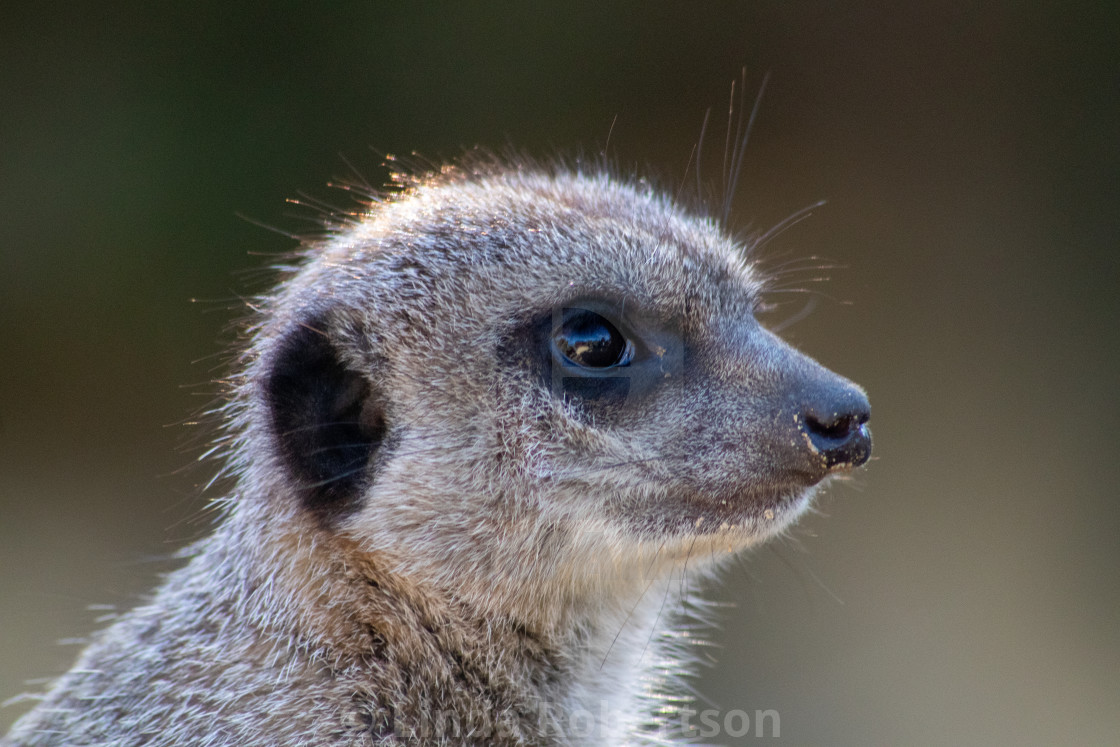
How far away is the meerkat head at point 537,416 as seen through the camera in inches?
101

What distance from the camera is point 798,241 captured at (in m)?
6.96

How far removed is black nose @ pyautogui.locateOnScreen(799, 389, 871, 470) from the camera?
8.39 ft

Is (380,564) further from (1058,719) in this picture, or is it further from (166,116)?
(1058,719)

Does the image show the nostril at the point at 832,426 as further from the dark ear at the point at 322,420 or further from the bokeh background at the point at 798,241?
the bokeh background at the point at 798,241

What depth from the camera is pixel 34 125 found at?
6309mm

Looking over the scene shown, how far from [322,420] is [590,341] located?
2.56 ft

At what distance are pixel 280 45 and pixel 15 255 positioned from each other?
7.24 ft

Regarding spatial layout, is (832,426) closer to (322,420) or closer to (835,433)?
(835,433)

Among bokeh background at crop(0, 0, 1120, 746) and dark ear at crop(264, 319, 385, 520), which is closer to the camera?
dark ear at crop(264, 319, 385, 520)

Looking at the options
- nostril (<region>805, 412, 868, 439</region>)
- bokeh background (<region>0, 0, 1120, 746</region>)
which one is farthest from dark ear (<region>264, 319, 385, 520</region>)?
bokeh background (<region>0, 0, 1120, 746</region>)

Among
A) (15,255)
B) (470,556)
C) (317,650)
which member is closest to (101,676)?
(317,650)

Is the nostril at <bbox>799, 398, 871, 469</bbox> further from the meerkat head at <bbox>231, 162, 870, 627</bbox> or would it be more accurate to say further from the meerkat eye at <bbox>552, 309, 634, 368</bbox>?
the meerkat eye at <bbox>552, 309, 634, 368</bbox>

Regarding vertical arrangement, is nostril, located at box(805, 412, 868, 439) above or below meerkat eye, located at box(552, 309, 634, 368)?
below

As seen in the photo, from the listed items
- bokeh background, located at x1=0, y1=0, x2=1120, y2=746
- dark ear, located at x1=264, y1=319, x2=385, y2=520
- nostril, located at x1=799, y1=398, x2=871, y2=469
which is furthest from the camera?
bokeh background, located at x1=0, y1=0, x2=1120, y2=746
